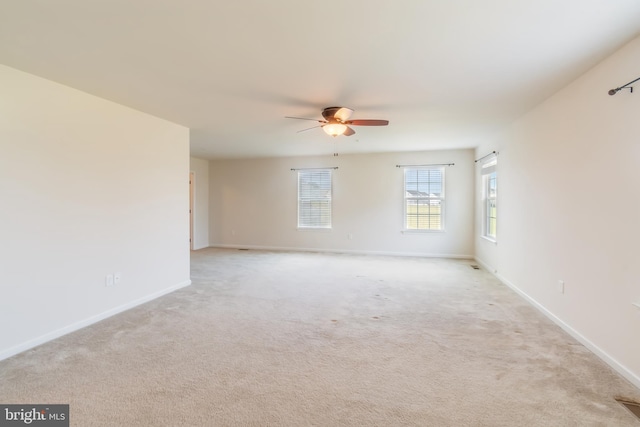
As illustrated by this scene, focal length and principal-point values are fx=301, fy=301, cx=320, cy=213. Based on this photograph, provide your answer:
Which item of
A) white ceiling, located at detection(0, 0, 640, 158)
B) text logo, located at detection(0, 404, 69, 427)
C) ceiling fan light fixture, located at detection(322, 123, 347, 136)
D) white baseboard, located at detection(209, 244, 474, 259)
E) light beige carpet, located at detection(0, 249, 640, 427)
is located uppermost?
white ceiling, located at detection(0, 0, 640, 158)

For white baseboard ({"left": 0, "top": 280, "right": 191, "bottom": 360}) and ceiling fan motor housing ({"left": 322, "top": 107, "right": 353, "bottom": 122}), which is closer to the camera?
white baseboard ({"left": 0, "top": 280, "right": 191, "bottom": 360})

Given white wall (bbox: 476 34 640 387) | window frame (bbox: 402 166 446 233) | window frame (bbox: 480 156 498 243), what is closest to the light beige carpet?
white wall (bbox: 476 34 640 387)

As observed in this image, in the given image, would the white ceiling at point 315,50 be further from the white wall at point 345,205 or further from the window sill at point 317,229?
the window sill at point 317,229

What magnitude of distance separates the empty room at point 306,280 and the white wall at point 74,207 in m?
0.02

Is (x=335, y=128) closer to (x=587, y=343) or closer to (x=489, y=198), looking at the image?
(x=587, y=343)

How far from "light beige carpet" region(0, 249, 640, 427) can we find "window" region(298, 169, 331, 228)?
147 inches

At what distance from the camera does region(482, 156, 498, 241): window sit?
5229 millimetres

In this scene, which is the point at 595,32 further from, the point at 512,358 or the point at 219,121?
the point at 219,121

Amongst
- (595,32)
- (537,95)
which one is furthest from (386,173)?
(595,32)

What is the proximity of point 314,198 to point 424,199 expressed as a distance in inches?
103

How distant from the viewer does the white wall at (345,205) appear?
6.64 metres

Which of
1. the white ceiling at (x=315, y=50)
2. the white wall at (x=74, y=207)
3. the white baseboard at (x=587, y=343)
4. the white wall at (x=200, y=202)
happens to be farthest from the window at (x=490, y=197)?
the white wall at (x=200, y=202)

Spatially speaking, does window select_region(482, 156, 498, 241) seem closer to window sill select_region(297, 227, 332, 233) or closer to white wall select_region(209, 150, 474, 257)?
white wall select_region(209, 150, 474, 257)

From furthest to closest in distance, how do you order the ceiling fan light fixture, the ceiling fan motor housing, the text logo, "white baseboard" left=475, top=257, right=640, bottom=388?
the ceiling fan light fixture → the ceiling fan motor housing → "white baseboard" left=475, top=257, right=640, bottom=388 → the text logo
